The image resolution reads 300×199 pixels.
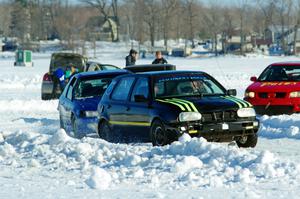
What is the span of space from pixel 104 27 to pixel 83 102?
133369 millimetres

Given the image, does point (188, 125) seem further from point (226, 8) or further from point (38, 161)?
point (226, 8)

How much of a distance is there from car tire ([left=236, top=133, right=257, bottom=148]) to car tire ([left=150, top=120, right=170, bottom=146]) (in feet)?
4.15

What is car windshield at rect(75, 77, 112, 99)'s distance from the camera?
51.8 ft

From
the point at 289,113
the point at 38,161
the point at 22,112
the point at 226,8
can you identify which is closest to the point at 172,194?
the point at 38,161

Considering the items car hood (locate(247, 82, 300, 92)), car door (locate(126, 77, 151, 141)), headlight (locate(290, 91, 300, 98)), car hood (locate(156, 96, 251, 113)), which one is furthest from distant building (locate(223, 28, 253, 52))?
car hood (locate(156, 96, 251, 113))

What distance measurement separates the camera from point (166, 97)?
39.9 ft

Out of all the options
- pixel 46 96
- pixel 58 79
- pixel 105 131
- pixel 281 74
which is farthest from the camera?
pixel 46 96

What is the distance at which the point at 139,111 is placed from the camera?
40.3ft

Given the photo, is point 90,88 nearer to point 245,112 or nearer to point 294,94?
point 294,94

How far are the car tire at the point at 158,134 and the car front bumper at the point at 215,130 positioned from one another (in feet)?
0.58

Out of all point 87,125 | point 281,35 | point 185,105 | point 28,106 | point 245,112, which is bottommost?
point 281,35

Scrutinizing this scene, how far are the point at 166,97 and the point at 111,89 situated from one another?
180 centimetres

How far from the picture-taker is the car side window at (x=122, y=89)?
1307cm

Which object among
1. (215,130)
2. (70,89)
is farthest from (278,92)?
(215,130)
